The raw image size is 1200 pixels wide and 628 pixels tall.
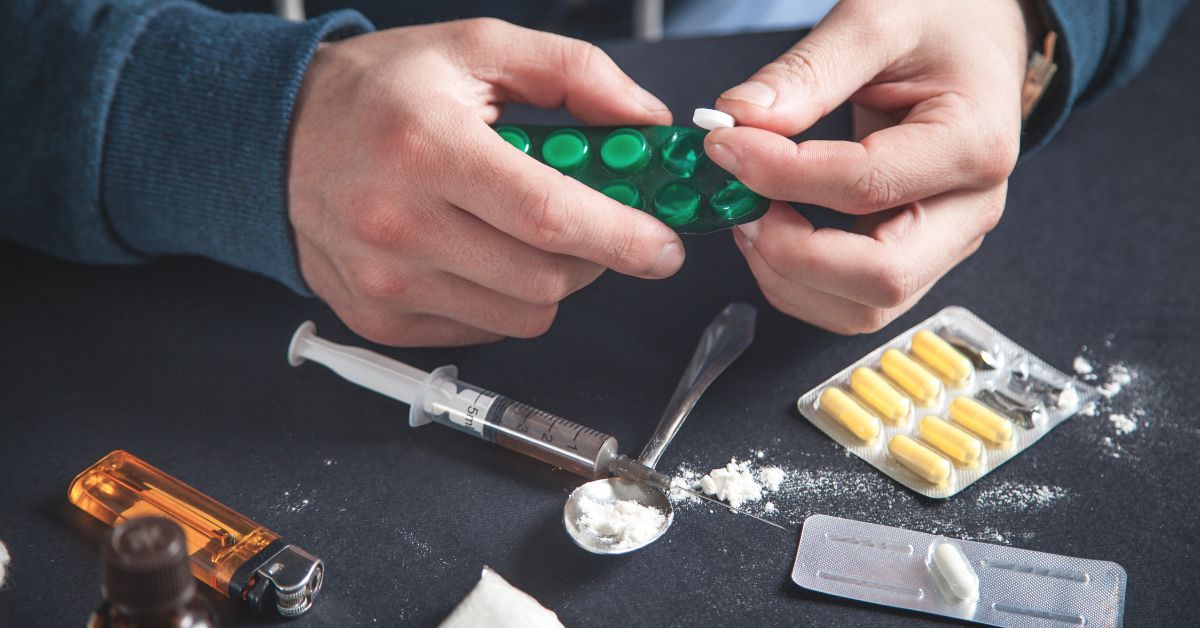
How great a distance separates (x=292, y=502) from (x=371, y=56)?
0.39 meters

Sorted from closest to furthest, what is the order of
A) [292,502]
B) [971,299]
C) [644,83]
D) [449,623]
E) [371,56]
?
[449,623], [292,502], [371,56], [971,299], [644,83]

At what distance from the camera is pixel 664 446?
29.6 inches

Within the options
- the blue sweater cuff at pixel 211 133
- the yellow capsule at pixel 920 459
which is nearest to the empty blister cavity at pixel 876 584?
the yellow capsule at pixel 920 459

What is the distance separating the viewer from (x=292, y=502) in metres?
0.71

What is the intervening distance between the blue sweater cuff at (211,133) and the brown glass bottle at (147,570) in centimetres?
44

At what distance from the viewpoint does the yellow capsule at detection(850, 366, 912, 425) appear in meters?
0.78

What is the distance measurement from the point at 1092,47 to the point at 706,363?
0.61 metres

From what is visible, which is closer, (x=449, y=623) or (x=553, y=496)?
(x=449, y=623)

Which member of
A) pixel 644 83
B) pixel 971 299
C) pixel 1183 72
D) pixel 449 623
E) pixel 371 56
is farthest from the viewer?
pixel 1183 72

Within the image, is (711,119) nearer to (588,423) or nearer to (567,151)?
(567,151)

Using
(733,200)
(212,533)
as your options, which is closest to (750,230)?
(733,200)

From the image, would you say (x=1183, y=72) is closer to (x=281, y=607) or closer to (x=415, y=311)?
(x=415, y=311)

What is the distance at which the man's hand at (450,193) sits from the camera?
2.35ft

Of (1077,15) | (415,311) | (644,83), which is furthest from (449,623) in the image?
(1077,15)
